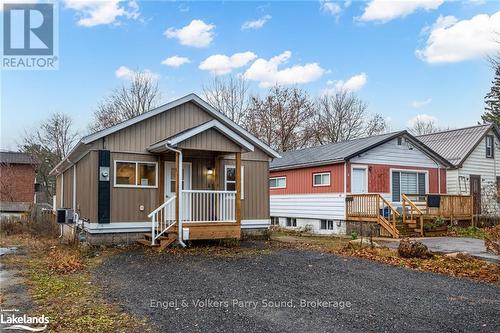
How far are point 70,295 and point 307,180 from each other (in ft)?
48.3

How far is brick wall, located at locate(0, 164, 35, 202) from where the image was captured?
2987 centimetres

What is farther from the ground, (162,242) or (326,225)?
(162,242)

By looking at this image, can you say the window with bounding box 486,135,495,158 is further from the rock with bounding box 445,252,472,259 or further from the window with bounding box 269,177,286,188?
the rock with bounding box 445,252,472,259

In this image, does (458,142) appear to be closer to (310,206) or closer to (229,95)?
(310,206)

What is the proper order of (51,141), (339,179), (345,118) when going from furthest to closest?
1. (345,118)
2. (51,141)
3. (339,179)

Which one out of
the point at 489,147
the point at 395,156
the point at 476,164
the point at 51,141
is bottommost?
the point at 476,164

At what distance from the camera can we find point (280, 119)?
37250mm

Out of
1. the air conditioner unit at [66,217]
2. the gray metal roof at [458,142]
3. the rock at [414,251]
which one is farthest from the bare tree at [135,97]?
the rock at [414,251]

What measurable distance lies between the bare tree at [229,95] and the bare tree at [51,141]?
1310cm

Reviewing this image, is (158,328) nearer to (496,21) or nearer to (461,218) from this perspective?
(496,21)

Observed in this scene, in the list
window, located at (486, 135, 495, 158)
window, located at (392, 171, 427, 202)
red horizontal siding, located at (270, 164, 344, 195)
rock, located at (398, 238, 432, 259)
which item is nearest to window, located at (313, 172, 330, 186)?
red horizontal siding, located at (270, 164, 344, 195)

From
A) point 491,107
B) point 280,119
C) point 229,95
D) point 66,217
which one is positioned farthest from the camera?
point 491,107

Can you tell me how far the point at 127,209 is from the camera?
13.1 metres

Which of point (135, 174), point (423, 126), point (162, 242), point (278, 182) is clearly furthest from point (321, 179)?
point (423, 126)
